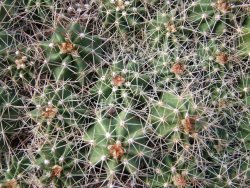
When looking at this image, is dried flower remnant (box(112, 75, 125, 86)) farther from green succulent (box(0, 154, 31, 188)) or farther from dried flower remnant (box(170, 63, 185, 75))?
green succulent (box(0, 154, 31, 188))

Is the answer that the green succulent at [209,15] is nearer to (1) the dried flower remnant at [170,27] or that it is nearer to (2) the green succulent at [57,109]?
(1) the dried flower remnant at [170,27]

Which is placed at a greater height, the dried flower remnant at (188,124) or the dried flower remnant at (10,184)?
the dried flower remnant at (188,124)

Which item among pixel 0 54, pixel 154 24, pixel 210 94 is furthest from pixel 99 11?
pixel 210 94

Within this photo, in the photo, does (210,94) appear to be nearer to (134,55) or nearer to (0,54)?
(134,55)

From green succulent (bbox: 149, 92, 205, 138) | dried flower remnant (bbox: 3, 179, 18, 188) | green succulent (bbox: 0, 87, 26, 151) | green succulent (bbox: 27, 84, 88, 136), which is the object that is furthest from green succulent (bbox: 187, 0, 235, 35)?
dried flower remnant (bbox: 3, 179, 18, 188)

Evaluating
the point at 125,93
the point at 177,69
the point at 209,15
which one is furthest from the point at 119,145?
the point at 209,15

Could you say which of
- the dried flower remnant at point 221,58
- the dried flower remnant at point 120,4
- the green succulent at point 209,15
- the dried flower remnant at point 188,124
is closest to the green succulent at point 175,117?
the dried flower remnant at point 188,124
